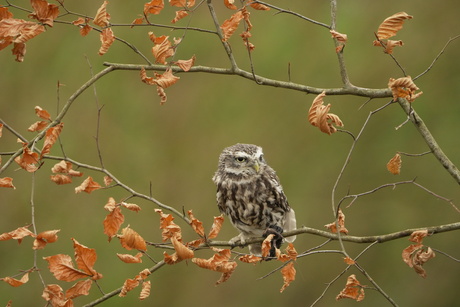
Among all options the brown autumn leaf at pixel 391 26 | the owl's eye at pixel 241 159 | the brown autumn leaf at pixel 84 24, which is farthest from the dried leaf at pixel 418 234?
the brown autumn leaf at pixel 84 24

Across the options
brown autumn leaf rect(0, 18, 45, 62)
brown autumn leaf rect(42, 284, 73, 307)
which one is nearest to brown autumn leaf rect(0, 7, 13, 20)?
brown autumn leaf rect(0, 18, 45, 62)

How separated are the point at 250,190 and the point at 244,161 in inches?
7.8

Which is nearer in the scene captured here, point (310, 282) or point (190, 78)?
point (310, 282)

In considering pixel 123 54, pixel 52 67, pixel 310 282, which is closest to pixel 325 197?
pixel 310 282

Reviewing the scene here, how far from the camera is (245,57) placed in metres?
8.20

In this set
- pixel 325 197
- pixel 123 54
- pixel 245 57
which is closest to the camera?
pixel 325 197

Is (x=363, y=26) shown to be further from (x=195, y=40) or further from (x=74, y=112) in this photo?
(x=74, y=112)

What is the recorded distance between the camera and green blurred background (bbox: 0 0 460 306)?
735cm

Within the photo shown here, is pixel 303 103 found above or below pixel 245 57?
below

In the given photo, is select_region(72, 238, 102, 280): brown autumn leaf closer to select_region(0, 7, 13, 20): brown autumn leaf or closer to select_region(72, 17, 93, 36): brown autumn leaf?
select_region(72, 17, 93, 36): brown autumn leaf

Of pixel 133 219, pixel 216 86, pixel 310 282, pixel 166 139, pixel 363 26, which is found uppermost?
pixel 363 26

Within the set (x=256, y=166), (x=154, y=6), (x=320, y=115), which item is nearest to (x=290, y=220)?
(x=256, y=166)

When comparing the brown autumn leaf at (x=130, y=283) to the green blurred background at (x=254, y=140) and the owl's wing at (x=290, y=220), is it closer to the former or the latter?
the owl's wing at (x=290, y=220)

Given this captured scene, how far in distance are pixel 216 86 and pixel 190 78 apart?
31cm
